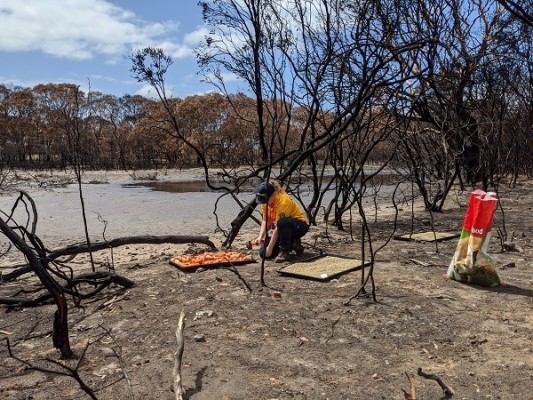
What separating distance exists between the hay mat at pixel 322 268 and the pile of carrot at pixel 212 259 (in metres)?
0.78

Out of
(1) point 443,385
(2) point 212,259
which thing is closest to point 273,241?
(2) point 212,259

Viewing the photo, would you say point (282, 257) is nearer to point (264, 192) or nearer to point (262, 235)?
point (262, 235)

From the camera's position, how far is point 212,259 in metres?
6.48

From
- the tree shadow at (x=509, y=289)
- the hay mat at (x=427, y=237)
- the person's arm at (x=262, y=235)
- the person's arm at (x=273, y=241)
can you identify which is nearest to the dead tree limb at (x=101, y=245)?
the person's arm at (x=262, y=235)

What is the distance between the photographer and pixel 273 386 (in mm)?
3051

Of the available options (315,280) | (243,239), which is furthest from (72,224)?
(315,280)

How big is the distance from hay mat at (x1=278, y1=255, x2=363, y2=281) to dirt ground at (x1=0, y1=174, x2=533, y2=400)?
0.10 meters

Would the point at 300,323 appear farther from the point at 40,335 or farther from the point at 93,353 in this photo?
the point at 40,335

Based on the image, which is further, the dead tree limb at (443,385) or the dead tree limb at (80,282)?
the dead tree limb at (80,282)

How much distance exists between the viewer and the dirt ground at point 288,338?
10.1 feet

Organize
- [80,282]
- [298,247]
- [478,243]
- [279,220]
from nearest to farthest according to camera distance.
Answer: [478,243], [80,282], [279,220], [298,247]

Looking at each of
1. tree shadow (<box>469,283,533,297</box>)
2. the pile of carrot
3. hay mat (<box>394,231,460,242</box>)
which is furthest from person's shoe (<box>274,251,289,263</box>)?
hay mat (<box>394,231,460,242</box>)

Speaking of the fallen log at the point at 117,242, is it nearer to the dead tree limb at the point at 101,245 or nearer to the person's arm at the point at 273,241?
the dead tree limb at the point at 101,245

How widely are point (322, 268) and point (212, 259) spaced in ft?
4.82
